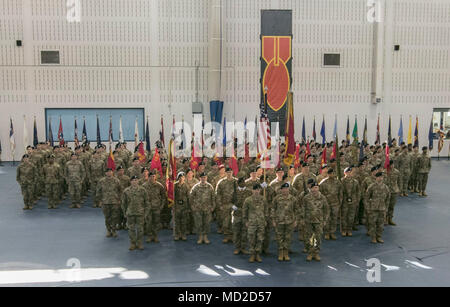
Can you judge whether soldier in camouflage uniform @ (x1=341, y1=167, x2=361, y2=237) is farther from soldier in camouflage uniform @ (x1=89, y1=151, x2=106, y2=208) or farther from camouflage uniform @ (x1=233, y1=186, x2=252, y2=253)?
soldier in camouflage uniform @ (x1=89, y1=151, x2=106, y2=208)

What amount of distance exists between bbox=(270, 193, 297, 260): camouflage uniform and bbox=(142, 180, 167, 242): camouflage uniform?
2846 mm

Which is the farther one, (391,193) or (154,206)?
(391,193)

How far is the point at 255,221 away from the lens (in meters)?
7.98

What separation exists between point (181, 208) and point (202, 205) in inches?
21.8

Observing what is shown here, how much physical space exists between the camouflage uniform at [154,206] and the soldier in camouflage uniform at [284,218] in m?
2.85

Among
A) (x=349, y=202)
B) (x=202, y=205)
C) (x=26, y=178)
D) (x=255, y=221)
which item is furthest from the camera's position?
(x=26, y=178)

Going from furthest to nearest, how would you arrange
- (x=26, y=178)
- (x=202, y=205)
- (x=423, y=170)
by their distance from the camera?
(x=423, y=170) → (x=26, y=178) → (x=202, y=205)

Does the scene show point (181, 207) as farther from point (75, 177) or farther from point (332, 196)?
point (75, 177)

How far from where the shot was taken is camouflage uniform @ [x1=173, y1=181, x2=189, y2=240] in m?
9.41

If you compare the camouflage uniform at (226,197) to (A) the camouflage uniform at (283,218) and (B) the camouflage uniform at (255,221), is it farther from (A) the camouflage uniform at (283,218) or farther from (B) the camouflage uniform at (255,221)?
(A) the camouflage uniform at (283,218)

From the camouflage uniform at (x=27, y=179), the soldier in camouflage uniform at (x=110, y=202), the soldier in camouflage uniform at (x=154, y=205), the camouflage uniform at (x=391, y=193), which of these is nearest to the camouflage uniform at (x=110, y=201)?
the soldier in camouflage uniform at (x=110, y=202)

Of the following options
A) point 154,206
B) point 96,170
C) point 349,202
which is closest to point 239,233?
point 154,206

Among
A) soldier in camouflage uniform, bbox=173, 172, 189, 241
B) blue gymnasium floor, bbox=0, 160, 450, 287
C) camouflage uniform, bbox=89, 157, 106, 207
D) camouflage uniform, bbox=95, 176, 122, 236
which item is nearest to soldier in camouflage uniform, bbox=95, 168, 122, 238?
camouflage uniform, bbox=95, 176, 122, 236

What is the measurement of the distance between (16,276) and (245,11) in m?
17.8
